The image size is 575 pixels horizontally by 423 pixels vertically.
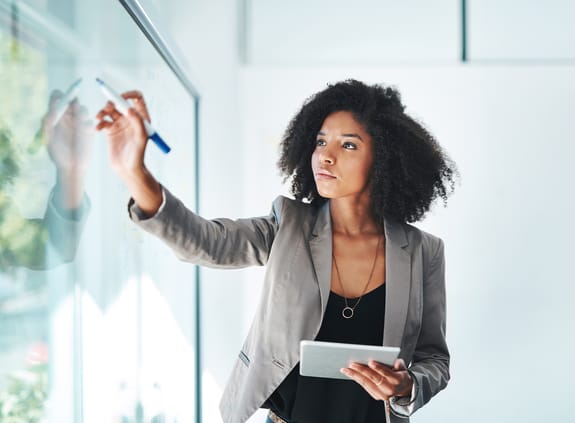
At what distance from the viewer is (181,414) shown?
6.33 ft

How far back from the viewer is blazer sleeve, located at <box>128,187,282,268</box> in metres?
0.94

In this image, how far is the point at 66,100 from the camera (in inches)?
32.7

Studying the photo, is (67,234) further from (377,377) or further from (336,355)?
(377,377)

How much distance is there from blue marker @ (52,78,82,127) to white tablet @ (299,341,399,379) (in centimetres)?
58

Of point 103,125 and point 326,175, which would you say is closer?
point 103,125

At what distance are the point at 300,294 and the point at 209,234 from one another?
0.28 m

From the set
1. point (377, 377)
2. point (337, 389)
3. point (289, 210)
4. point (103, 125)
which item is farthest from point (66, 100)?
point (337, 389)

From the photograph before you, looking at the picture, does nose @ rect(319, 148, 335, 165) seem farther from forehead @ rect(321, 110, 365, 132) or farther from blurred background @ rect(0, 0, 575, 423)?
blurred background @ rect(0, 0, 575, 423)

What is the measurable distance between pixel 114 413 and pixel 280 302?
0.42 metres

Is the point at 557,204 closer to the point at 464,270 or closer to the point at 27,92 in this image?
the point at 464,270

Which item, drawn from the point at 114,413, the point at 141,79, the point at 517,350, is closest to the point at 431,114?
the point at 517,350

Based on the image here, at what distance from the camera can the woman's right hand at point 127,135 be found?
2.85 feet

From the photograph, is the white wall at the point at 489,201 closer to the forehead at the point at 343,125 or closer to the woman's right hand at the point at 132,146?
the forehead at the point at 343,125

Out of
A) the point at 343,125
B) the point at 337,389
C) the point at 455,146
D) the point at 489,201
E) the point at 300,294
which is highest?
the point at 455,146
